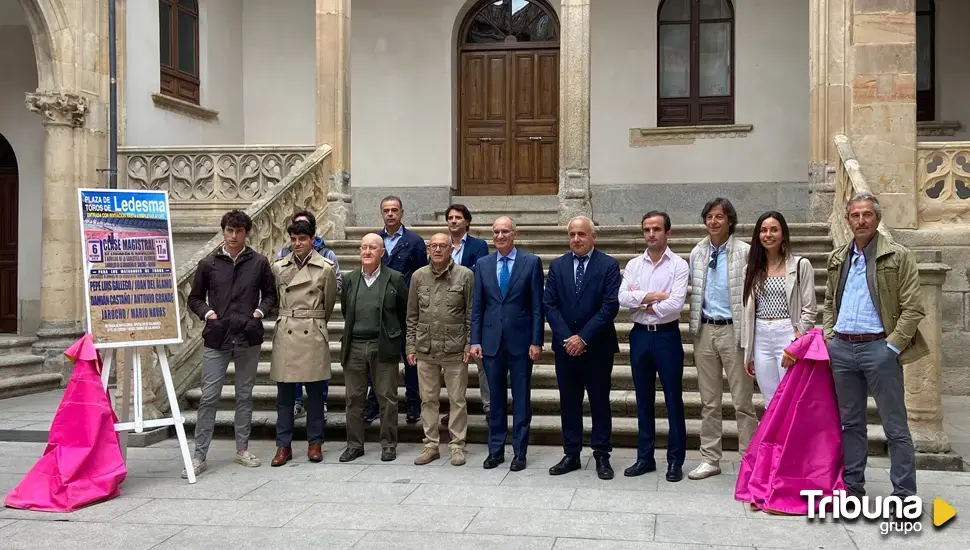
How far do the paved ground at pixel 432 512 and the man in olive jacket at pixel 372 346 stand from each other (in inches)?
10.7

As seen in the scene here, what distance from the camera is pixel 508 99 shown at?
50.3 ft

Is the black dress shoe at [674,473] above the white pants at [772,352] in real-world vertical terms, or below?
below

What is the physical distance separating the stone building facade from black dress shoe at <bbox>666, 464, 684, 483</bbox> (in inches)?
225

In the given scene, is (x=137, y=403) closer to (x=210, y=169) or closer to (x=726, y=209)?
(x=726, y=209)

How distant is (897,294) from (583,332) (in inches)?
83.9

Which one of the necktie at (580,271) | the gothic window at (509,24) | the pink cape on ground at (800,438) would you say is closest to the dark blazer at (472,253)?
the necktie at (580,271)

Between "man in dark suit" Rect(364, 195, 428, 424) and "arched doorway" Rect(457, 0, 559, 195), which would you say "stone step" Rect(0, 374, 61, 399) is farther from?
"arched doorway" Rect(457, 0, 559, 195)

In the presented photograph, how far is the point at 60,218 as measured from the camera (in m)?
11.5

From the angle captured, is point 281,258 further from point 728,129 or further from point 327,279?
point 728,129

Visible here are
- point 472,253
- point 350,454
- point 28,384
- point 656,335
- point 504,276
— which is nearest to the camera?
point 656,335

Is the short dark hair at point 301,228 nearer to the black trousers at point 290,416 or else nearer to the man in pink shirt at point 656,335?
the black trousers at point 290,416

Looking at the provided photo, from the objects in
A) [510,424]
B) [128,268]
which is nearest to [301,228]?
[128,268]

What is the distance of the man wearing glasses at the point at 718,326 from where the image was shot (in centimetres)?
623

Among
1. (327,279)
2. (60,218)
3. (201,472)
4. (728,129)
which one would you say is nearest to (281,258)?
(327,279)
